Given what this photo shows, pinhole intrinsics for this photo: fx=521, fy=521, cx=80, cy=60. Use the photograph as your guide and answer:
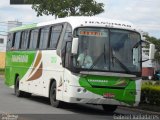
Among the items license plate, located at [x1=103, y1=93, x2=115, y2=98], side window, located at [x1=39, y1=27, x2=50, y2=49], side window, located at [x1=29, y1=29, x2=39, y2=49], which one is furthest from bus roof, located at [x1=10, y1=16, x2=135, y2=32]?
side window, located at [x1=29, y1=29, x2=39, y2=49]

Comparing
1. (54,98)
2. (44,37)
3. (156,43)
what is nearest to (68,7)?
(44,37)

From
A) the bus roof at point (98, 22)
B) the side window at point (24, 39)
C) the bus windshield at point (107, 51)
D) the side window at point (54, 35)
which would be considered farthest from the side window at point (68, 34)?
the side window at point (24, 39)

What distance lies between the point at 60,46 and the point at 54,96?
1.92m

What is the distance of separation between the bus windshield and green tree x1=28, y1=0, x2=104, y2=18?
1110cm

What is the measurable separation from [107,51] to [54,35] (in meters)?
2.99

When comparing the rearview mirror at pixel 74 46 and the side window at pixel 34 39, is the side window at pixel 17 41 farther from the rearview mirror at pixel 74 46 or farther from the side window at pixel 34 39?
the rearview mirror at pixel 74 46

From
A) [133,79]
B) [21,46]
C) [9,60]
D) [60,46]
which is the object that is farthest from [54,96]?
[9,60]

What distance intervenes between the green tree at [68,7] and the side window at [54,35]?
8724 millimetres

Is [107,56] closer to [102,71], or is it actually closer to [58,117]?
[102,71]

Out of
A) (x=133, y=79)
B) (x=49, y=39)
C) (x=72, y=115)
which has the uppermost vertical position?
(x=49, y=39)

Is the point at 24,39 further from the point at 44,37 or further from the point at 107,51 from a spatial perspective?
the point at 107,51

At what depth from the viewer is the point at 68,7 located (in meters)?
29.1

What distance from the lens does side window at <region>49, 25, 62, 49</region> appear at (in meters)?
19.4

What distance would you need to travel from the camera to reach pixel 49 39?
20297 mm
